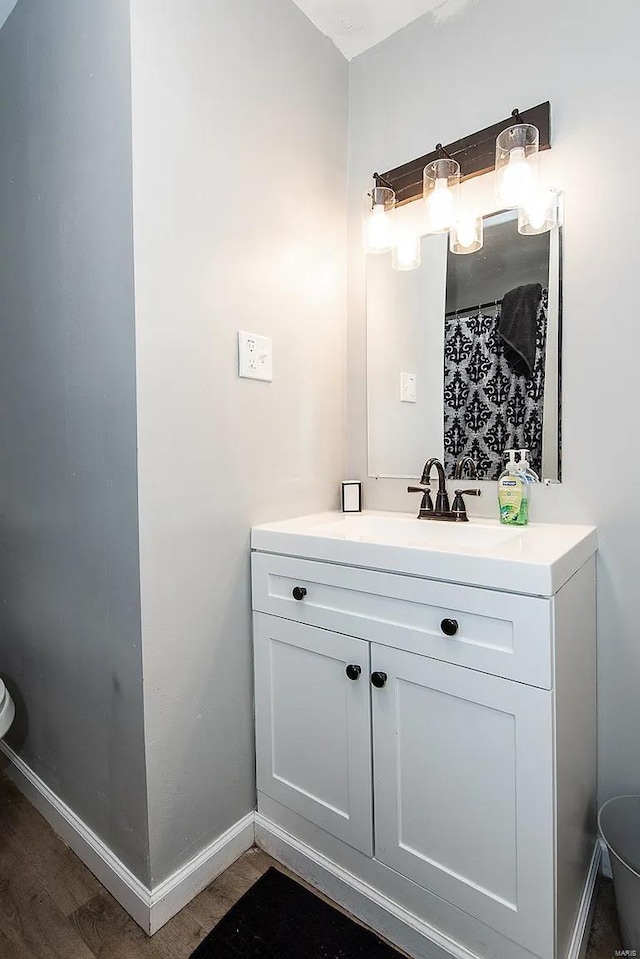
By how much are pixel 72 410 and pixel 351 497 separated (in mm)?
891

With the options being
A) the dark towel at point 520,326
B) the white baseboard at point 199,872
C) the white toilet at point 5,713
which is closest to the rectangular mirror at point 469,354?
the dark towel at point 520,326

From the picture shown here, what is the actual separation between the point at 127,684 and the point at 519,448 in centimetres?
120

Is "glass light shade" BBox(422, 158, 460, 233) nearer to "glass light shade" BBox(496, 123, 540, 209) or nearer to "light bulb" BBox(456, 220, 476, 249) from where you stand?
"light bulb" BBox(456, 220, 476, 249)

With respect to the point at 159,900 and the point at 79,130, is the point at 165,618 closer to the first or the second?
the point at 159,900

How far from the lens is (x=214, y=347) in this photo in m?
1.33

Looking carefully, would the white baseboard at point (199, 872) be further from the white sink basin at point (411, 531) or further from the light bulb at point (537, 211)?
the light bulb at point (537, 211)

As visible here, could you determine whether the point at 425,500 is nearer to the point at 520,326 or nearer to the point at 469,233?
the point at 520,326

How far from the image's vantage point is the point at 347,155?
1827mm

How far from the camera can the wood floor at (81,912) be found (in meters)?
1.17

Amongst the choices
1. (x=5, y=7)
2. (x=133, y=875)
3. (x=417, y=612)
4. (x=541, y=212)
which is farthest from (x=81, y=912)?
(x=5, y=7)

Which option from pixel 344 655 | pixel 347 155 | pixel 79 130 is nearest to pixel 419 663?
pixel 344 655

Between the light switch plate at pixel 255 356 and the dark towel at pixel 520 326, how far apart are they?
Answer: 0.67 m

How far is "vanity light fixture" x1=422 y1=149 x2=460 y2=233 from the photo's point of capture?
151cm

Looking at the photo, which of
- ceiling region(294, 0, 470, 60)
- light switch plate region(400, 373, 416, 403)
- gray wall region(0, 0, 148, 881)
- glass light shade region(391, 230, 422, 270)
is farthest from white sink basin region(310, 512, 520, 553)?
ceiling region(294, 0, 470, 60)
